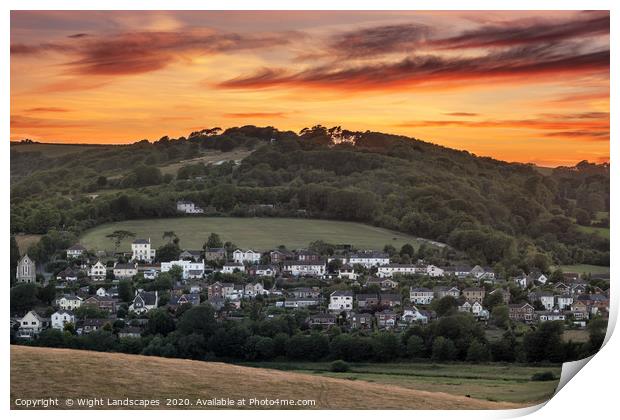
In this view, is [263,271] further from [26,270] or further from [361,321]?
[26,270]

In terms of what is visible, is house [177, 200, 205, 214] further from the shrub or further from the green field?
the shrub

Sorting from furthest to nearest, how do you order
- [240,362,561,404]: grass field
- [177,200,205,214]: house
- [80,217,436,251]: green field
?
[177,200,205,214]: house
[80,217,436,251]: green field
[240,362,561,404]: grass field

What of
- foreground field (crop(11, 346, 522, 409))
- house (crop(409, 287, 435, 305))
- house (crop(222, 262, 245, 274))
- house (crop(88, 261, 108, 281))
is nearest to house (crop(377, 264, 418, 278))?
house (crop(409, 287, 435, 305))

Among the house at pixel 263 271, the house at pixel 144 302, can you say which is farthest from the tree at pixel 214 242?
the house at pixel 144 302

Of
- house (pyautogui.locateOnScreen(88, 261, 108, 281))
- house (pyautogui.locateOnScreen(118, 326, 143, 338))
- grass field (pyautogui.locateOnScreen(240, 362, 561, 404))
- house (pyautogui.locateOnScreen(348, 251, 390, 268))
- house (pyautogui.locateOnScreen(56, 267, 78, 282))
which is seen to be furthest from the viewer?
house (pyautogui.locateOnScreen(348, 251, 390, 268))

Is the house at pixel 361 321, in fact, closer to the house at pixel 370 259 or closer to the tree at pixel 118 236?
the house at pixel 370 259

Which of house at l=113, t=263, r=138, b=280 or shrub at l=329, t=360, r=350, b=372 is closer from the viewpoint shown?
shrub at l=329, t=360, r=350, b=372

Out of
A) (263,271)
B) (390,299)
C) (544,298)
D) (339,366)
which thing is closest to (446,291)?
(390,299)
